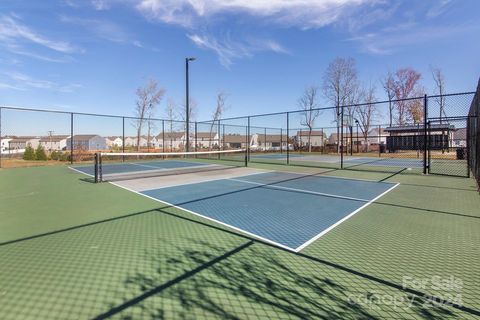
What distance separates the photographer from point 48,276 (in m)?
2.91

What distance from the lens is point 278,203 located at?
6227mm

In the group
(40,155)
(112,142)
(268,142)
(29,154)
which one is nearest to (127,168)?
(40,155)

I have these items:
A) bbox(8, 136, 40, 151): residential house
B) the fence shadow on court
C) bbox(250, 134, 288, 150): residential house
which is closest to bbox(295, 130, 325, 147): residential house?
bbox(250, 134, 288, 150): residential house

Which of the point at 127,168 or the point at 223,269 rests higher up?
the point at 127,168

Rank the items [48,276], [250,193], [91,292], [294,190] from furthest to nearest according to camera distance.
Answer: [294,190], [250,193], [48,276], [91,292]

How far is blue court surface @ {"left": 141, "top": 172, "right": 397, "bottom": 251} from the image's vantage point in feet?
14.5

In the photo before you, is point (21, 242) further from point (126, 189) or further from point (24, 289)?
point (126, 189)

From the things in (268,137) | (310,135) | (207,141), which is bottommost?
(207,141)

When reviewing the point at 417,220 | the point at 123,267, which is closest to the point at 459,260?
the point at 417,220

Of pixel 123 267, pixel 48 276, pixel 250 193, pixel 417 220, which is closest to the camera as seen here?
pixel 48 276

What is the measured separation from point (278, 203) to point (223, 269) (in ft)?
10.8

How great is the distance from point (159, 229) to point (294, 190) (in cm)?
444

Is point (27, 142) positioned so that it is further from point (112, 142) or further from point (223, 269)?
point (223, 269)

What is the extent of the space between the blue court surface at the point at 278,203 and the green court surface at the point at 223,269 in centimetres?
31
